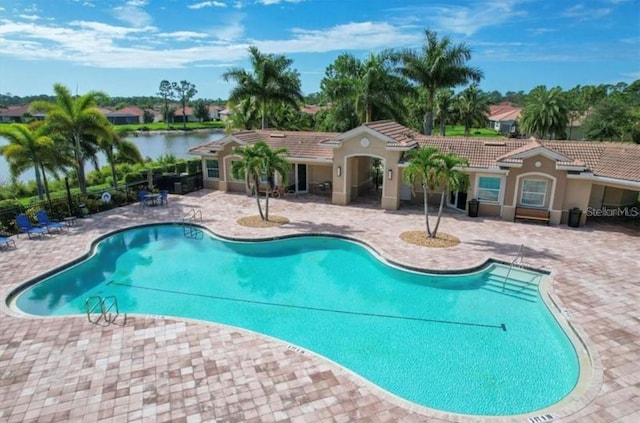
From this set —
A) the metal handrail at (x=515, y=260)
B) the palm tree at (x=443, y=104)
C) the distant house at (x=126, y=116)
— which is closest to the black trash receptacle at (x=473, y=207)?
the metal handrail at (x=515, y=260)

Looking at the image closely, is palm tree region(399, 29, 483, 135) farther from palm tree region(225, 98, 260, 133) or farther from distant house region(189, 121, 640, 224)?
palm tree region(225, 98, 260, 133)

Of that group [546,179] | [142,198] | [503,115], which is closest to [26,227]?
[142,198]

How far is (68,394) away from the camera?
7.95m

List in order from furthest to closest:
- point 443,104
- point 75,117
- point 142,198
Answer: point 443,104
point 142,198
point 75,117

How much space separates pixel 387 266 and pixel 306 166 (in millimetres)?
12628

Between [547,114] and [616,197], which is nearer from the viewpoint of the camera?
[616,197]

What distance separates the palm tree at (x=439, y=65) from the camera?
32250 mm

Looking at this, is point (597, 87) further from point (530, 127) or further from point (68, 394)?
point (68, 394)

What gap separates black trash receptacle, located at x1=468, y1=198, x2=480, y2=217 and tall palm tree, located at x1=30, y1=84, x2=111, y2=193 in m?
21.1

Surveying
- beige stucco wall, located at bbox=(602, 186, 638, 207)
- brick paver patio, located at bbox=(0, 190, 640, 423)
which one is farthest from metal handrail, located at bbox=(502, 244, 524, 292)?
beige stucco wall, located at bbox=(602, 186, 638, 207)

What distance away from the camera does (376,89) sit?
1300 inches

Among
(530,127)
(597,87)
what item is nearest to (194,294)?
(530,127)

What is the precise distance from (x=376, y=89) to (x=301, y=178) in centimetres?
1182

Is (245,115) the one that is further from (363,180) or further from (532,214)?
(532,214)
